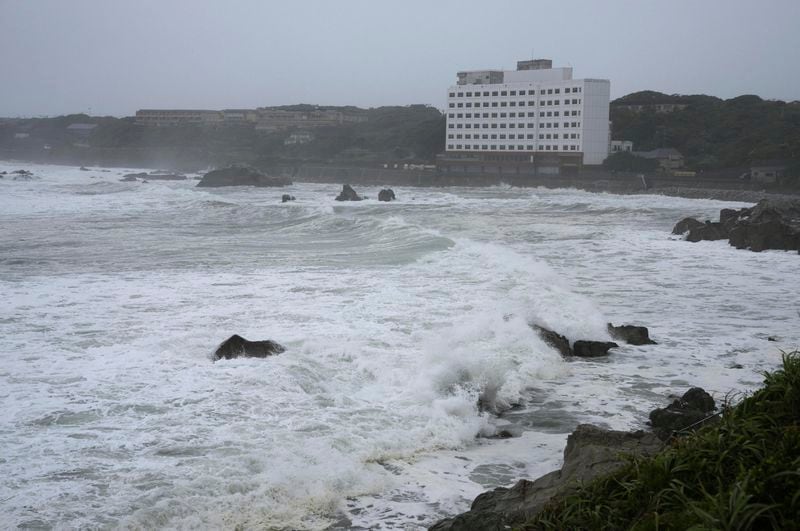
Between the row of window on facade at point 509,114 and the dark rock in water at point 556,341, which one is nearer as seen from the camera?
the dark rock in water at point 556,341

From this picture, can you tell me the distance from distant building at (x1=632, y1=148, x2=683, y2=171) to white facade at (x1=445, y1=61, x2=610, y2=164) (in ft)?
13.3

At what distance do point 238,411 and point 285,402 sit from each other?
1.90 feet

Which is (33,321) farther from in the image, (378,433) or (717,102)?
(717,102)

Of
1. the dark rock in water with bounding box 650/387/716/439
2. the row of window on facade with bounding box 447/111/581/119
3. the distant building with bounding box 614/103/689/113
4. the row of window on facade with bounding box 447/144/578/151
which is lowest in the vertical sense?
the dark rock in water with bounding box 650/387/716/439

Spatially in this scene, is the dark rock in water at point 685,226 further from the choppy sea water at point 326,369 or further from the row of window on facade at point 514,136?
the row of window on facade at point 514,136

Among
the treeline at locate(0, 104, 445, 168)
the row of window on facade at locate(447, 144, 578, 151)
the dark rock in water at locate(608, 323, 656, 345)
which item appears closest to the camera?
the dark rock in water at locate(608, 323, 656, 345)

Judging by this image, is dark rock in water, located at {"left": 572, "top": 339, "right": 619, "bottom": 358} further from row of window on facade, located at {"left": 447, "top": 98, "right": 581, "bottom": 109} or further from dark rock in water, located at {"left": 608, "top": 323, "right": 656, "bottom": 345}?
row of window on facade, located at {"left": 447, "top": 98, "right": 581, "bottom": 109}

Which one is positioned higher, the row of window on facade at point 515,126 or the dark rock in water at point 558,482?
the row of window on facade at point 515,126

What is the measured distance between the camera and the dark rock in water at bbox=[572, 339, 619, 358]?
36.5 ft

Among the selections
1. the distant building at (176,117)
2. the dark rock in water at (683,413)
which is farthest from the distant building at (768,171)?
the distant building at (176,117)

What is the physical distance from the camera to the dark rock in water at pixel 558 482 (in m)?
4.45

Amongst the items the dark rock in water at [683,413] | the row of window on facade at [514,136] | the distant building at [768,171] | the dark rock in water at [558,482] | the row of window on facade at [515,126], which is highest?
the row of window on facade at [515,126]

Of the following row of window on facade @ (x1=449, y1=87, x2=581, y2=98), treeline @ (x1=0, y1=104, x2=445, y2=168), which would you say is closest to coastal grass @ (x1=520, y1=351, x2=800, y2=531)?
row of window on facade @ (x1=449, y1=87, x2=581, y2=98)

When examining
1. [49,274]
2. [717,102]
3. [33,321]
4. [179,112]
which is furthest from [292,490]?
[179,112]
